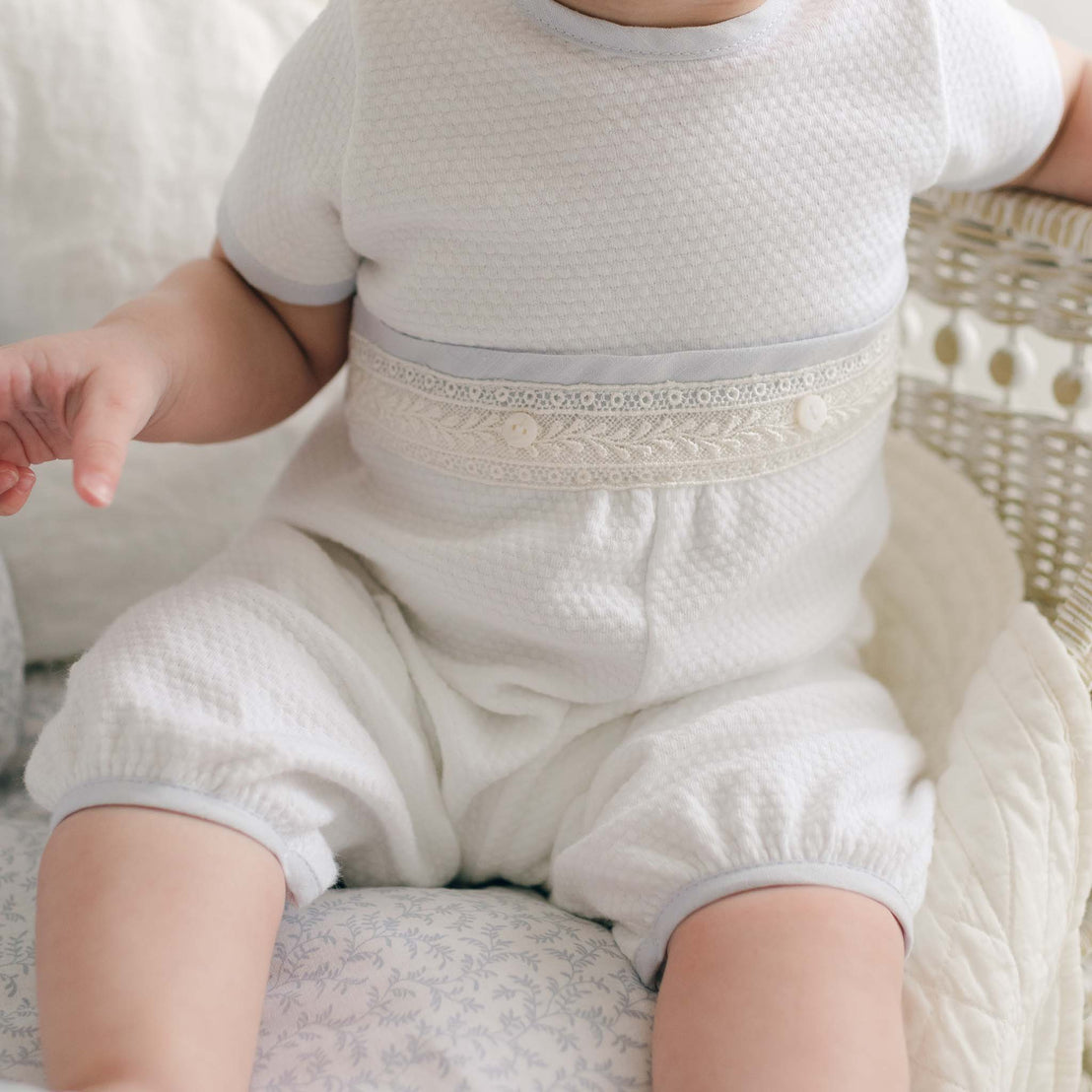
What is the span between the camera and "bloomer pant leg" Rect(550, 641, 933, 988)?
65 centimetres

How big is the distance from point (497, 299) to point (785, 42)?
20 centimetres

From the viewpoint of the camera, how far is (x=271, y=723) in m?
0.67

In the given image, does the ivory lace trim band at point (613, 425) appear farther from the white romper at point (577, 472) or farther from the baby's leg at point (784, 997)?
the baby's leg at point (784, 997)

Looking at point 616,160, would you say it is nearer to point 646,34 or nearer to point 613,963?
point 646,34

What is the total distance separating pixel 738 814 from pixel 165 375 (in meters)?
0.39

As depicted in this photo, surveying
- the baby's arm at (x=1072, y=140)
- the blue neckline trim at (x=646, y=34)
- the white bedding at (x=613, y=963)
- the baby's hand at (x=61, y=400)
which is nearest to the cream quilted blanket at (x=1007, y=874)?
the white bedding at (x=613, y=963)

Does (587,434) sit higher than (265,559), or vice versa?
(587,434)

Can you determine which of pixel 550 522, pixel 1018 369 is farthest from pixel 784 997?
pixel 1018 369

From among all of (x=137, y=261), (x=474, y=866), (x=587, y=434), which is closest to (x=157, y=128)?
(x=137, y=261)

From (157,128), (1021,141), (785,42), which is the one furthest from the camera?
(157,128)

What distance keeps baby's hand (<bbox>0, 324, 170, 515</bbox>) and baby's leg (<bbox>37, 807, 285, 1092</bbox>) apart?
0.18 metres

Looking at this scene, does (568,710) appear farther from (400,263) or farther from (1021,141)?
(1021,141)

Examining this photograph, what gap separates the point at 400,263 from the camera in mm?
722

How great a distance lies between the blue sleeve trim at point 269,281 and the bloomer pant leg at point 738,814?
1.06 ft
